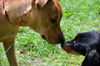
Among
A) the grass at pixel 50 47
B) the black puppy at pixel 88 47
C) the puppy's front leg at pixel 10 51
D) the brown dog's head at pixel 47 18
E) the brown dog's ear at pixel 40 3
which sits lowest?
the grass at pixel 50 47

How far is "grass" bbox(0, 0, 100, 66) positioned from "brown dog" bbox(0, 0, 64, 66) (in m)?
0.80

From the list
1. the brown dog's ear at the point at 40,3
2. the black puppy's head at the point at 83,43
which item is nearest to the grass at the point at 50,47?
the black puppy's head at the point at 83,43

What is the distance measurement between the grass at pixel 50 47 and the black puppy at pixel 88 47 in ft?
2.76

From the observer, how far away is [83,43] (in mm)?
4059

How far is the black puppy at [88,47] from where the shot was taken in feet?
12.5

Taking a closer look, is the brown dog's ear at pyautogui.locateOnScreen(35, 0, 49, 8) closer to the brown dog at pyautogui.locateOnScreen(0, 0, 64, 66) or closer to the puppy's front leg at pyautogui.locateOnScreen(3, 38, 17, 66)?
the brown dog at pyautogui.locateOnScreen(0, 0, 64, 66)

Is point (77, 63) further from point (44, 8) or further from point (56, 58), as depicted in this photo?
point (44, 8)

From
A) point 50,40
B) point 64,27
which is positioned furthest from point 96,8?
point 50,40

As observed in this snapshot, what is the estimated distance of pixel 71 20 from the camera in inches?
265

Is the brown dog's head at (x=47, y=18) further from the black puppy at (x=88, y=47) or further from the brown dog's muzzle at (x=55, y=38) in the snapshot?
the black puppy at (x=88, y=47)

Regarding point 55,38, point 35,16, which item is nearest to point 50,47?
point 55,38

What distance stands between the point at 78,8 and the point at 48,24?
3.33m

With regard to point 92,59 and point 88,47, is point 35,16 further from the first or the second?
point 92,59

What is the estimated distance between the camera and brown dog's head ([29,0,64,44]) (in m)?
4.07
